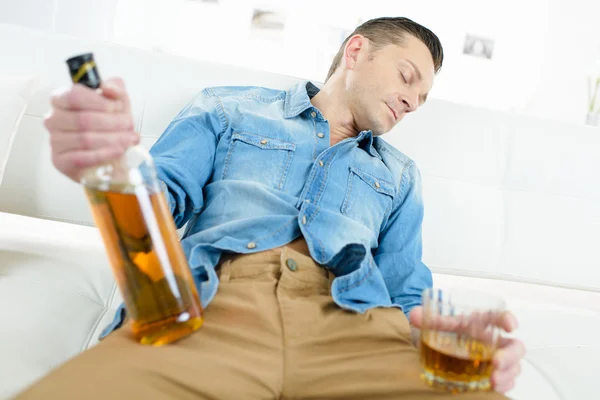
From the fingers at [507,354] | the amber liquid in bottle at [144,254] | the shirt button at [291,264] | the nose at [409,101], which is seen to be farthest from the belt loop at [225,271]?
the nose at [409,101]

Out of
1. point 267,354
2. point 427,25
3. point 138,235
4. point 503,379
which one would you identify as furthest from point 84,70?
point 427,25

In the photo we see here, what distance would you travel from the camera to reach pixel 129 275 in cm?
66

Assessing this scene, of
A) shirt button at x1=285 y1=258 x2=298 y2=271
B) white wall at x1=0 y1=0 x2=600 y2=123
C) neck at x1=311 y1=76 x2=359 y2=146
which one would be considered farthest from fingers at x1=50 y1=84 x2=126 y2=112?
white wall at x1=0 y1=0 x2=600 y2=123

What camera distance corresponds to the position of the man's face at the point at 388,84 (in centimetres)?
127

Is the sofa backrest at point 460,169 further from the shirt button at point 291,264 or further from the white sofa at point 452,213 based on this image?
the shirt button at point 291,264

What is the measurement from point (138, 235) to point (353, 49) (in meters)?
0.92

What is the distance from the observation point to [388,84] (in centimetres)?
128

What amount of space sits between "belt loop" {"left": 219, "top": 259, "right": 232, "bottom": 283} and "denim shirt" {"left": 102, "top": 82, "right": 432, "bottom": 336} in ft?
0.06

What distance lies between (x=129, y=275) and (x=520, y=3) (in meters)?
3.10

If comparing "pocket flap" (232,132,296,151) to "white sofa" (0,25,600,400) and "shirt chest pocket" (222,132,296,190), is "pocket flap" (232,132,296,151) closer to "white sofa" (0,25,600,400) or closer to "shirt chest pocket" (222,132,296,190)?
"shirt chest pocket" (222,132,296,190)

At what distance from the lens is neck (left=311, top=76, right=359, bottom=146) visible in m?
1.33

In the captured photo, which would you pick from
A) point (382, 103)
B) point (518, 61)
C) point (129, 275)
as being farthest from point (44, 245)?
point (518, 61)

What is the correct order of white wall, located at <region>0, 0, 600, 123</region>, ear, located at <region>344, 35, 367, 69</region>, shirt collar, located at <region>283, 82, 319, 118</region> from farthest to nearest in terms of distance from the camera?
white wall, located at <region>0, 0, 600, 123</region> < ear, located at <region>344, 35, 367, 69</region> < shirt collar, located at <region>283, 82, 319, 118</region>

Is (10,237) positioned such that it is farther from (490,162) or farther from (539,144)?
(539,144)
